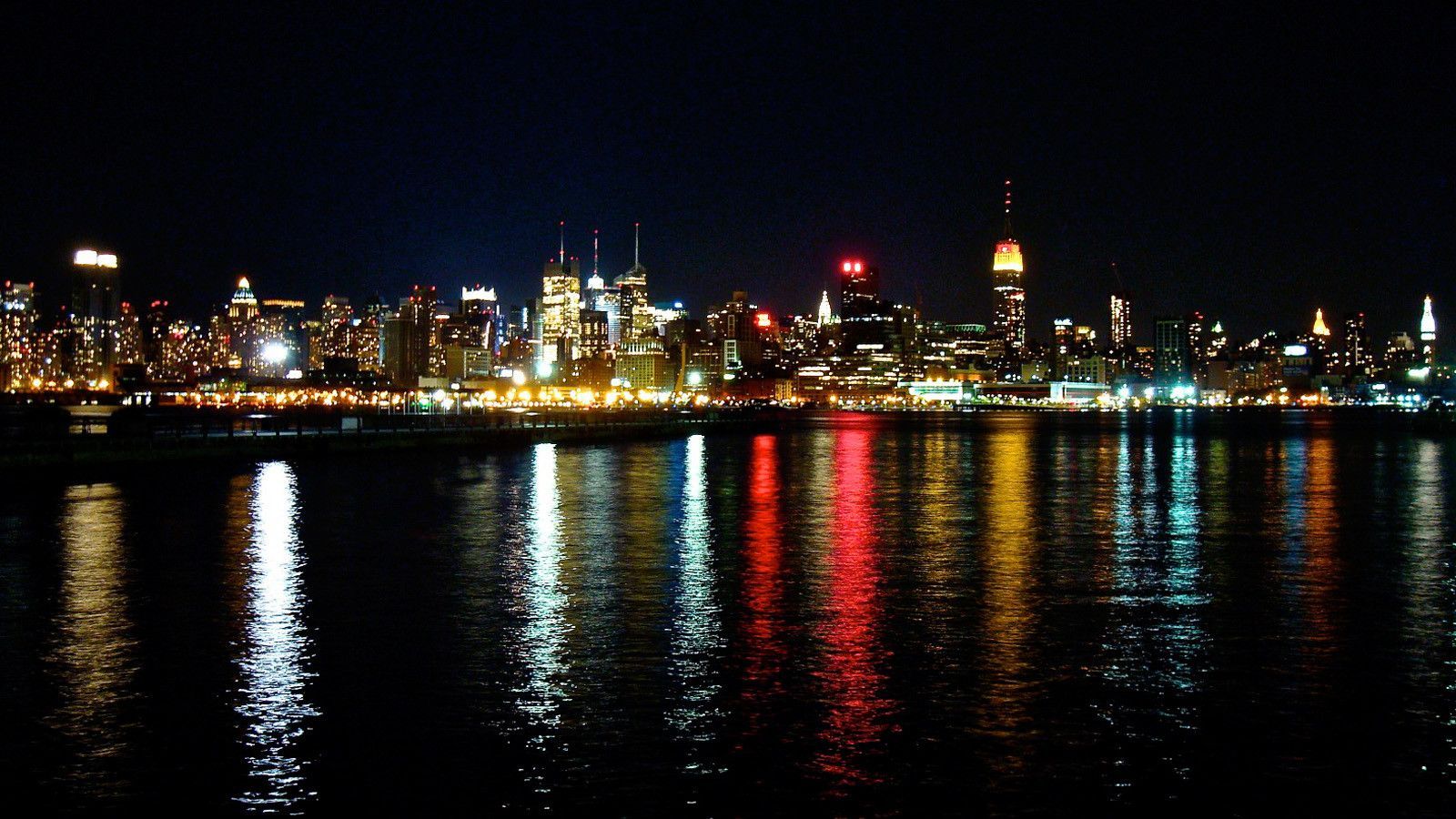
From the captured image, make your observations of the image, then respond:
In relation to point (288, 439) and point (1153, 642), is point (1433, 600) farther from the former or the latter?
point (288, 439)

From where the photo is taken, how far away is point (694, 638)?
13.4 meters

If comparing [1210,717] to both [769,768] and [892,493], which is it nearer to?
[769,768]

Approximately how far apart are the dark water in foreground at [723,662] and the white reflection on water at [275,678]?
0.16 ft

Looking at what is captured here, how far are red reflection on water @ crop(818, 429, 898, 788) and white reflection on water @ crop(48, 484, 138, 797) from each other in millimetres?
5109

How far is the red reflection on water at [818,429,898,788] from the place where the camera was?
9242 millimetres

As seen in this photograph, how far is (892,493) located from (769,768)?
26471mm

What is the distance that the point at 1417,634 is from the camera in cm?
1391

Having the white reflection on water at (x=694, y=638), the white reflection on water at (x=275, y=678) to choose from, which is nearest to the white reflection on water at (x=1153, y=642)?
the white reflection on water at (x=694, y=638)

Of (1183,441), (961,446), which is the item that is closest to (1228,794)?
(961,446)

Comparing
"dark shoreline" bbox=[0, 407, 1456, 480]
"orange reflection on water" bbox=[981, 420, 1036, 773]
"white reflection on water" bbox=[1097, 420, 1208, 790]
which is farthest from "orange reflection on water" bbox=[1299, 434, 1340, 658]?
"dark shoreline" bbox=[0, 407, 1456, 480]

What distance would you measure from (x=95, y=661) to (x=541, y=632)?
446 cm

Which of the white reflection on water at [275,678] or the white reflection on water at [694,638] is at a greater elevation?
the white reflection on water at [275,678]

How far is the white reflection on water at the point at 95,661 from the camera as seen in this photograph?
355 inches

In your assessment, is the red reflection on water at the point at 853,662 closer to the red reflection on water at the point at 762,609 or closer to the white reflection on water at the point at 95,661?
the red reflection on water at the point at 762,609
